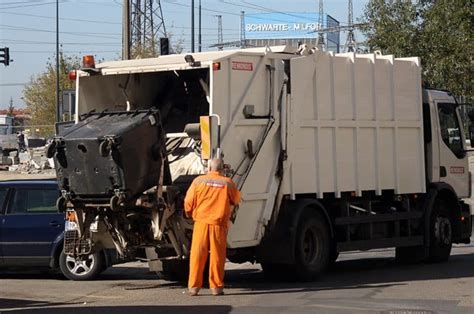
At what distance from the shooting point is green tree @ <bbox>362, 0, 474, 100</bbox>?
2305 centimetres

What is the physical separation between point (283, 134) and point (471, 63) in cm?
1308

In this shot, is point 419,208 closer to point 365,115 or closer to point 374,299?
point 365,115

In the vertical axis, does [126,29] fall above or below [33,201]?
above

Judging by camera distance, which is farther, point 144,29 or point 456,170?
point 144,29

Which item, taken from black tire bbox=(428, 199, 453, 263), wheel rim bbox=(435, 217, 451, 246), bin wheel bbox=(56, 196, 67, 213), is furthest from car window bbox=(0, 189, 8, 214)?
wheel rim bbox=(435, 217, 451, 246)

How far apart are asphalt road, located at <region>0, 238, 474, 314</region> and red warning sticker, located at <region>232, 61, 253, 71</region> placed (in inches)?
111

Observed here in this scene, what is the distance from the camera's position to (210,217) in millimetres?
10781

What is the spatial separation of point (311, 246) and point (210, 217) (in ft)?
7.10

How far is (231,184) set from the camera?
427 inches

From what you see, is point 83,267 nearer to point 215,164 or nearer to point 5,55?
point 215,164

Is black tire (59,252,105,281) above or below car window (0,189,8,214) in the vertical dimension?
below

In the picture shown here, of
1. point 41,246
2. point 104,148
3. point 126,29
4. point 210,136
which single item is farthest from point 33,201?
point 126,29

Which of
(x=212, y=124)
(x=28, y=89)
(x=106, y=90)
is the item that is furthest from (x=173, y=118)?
(x=28, y=89)

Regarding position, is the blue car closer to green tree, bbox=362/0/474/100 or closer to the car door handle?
the car door handle
